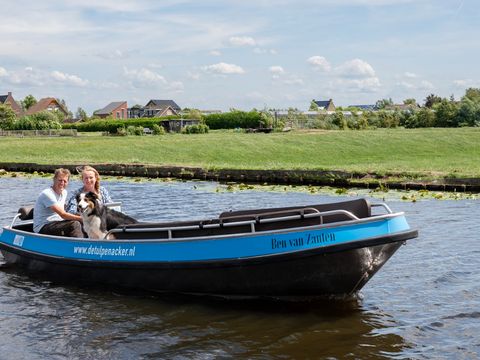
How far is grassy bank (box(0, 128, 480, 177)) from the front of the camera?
35.9 m

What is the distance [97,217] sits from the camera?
11.6 metres

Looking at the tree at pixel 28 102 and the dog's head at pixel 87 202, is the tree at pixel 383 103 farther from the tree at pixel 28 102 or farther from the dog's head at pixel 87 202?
the dog's head at pixel 87 202

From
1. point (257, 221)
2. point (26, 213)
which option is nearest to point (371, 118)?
point (26, 213)

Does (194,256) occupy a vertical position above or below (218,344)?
above

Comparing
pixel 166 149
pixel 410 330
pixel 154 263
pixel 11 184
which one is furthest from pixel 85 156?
pixel 410 330

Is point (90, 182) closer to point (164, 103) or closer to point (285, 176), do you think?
point (285, 176)

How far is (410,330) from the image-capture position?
9.19 meters

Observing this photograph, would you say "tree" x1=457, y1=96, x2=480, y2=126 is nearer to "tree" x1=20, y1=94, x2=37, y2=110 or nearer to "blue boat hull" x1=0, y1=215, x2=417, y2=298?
"blue boat hull" x1=0, y1=215, x2=417, y2=298

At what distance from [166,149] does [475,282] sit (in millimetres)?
31752

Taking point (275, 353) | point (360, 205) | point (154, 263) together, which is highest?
point (360, 205)

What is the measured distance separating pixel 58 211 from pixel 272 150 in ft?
94.5

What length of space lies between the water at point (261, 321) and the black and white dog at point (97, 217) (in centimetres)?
99

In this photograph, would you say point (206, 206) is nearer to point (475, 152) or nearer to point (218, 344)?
point (218, 344)

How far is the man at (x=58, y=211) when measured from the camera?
12031mm
